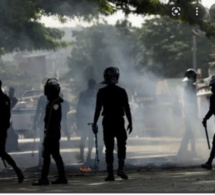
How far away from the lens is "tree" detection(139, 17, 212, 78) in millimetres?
66250

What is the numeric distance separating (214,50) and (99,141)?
72.1 ft

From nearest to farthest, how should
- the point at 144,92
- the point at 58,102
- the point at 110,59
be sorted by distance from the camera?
the point at 58,102
the point at 144,92
the point at 110,59

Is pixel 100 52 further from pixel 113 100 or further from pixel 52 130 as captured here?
pixel 52 130

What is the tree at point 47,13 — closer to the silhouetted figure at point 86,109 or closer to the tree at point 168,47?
the silhouetted figure at point 86,109

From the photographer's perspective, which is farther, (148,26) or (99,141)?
(148,26)

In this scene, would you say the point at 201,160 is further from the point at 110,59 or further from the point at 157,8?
the point at 110,59

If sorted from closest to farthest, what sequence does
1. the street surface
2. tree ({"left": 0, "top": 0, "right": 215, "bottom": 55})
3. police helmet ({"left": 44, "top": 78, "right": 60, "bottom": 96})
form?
the street surface, police helmet ({"left": 44, "top": 78, "right": 60, "bottom": 96}), tree ({"left": 0, "top": 0, "right": 215, "bottom": 55})

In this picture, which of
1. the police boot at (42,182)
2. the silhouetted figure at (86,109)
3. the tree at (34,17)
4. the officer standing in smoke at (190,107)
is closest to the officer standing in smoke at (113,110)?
the police boot at (42,182)

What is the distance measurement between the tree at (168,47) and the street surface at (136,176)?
4278 cm

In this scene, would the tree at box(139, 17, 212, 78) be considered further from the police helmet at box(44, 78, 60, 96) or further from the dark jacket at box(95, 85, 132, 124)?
the police helmet at box(44, 78, 60, 96)

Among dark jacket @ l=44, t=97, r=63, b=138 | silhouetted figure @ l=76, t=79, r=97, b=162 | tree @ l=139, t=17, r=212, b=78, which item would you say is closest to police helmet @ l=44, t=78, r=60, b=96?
dark jacket @ l=44, t=97, r=63, b=138

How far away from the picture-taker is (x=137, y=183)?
13477 mm

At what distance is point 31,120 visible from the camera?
110ft

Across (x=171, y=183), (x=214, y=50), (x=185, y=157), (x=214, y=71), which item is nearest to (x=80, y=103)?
(x=185, y=157)
